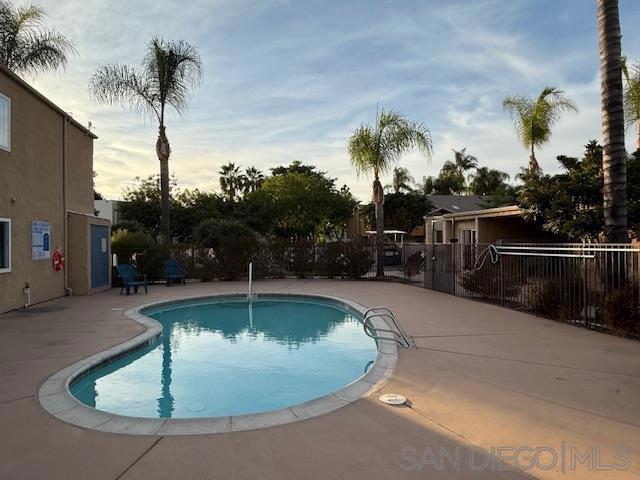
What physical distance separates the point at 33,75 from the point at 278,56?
10.4 m

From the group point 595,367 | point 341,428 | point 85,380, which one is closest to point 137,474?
point 341,428

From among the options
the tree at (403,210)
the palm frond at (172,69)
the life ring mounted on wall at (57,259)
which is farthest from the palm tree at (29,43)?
the tree at (403,210)

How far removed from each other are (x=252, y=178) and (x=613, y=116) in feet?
176

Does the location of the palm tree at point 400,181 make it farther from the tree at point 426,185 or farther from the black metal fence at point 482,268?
the black metal fence at point 482,268

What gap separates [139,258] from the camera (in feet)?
58.1

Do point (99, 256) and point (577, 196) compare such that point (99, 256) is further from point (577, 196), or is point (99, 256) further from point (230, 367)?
point (577, 196)

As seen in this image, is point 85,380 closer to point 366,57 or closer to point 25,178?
point 25,178

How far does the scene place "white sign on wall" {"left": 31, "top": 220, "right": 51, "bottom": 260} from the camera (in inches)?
462

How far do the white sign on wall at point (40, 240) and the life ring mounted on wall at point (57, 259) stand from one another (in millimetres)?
293

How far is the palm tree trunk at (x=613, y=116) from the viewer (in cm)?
845

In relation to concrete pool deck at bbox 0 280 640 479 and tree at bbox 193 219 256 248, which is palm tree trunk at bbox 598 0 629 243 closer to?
concrete pool deck at bbox 0 280 640 479

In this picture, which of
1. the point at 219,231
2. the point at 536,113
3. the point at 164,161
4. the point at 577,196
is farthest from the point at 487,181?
the point at 164,161

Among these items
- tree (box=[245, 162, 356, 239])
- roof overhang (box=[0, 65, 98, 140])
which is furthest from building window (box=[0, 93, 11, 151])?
tree (box=[245, 162, 356, 239])

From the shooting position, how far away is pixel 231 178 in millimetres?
59562
